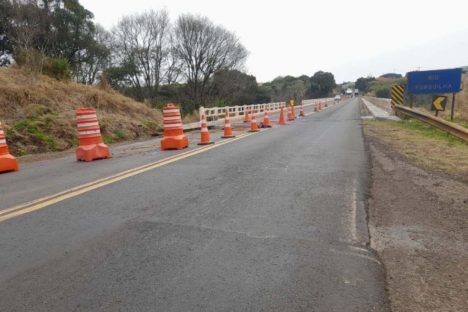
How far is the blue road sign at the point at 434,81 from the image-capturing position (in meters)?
18.0

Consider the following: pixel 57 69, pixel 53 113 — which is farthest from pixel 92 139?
pixel 57 69

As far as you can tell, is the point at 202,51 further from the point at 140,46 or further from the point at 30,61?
the point at 30,61

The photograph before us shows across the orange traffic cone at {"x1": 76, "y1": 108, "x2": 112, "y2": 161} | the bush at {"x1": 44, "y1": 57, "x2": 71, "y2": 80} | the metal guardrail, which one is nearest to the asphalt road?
the orange traffic cone at {"x1": 76, "y1": 108, "x2": 112, "y2": 161}

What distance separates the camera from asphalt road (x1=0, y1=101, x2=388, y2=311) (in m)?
2.54

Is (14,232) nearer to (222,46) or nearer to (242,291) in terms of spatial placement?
(242,291)

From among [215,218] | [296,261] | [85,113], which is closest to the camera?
[296,261]

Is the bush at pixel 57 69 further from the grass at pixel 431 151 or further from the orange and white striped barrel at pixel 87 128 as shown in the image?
the grass at pixel 431 151

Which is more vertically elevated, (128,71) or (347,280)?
(128,71)

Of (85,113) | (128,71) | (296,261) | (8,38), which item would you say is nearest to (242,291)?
(296,261)

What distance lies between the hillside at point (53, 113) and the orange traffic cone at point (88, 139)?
9.63 feet

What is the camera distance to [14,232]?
3.82 meters

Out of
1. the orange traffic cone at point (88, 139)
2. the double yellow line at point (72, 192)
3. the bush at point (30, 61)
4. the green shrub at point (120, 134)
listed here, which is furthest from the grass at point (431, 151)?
the bush at point (30, 61)

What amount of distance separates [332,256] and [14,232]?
10.6 feet

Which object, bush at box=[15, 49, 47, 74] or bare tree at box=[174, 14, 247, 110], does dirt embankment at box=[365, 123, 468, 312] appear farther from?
bare tree at box=[174, 14, 247, 110]
